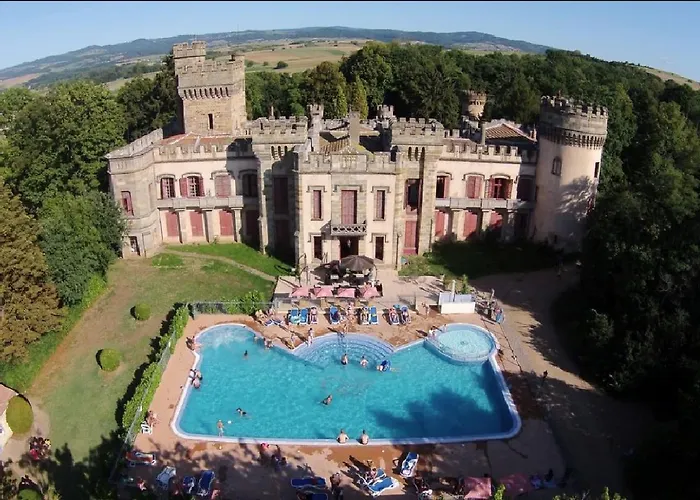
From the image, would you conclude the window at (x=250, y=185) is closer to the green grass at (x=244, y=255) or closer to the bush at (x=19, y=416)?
the green grass at (x=244, y=255)

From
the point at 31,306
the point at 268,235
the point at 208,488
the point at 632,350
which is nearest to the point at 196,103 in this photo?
the point at 268,235

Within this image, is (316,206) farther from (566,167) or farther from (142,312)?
(566,167)

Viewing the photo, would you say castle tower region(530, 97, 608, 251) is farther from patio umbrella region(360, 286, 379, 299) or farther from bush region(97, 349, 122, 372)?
bush region(97, 349, 122, 372)

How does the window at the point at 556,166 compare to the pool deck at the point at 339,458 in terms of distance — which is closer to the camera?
the pool deck at the point at 339,458

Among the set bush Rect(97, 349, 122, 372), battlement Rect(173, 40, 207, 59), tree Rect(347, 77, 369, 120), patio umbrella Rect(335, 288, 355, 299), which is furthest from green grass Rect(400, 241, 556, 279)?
tree Rect(347, 77, 369, 120)

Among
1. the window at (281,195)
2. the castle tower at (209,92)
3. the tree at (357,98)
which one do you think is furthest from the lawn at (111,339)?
the tree at (357,98)

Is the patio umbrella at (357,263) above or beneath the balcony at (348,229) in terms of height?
beneath

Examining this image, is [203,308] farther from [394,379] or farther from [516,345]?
[516,345]

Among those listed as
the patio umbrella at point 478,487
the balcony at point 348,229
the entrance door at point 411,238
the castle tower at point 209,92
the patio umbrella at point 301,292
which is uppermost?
the castle tower at point 209,92
